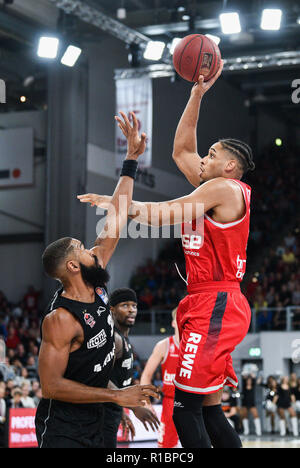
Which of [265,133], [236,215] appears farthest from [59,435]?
[265,133]

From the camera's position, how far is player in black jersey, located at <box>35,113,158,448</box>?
3.78 m

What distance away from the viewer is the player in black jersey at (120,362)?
5.64 metres

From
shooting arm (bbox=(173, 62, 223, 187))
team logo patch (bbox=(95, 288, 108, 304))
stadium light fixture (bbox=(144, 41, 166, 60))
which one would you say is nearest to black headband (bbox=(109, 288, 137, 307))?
shooting arm (bbox=(173, 62, 223, 187))

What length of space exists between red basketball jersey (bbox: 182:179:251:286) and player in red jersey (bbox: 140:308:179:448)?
11.2ft

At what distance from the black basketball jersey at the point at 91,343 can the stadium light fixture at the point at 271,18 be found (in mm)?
10608

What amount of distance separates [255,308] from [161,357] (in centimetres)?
1141

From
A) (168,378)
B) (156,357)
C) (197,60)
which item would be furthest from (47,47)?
(197,60)

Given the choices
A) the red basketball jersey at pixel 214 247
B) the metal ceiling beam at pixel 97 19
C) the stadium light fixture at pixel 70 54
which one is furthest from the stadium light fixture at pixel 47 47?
the red basketball jersey at pixel 214 247

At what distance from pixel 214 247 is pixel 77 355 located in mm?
1130

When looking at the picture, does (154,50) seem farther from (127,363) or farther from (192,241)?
(192,241)

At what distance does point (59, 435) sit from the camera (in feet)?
12.8

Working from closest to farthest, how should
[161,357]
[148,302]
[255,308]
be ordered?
[161,357], [255,308], [148,302]

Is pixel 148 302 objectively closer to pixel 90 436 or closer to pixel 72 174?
pixel 72 174

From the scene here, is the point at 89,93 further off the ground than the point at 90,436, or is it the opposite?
the point at 89,93
